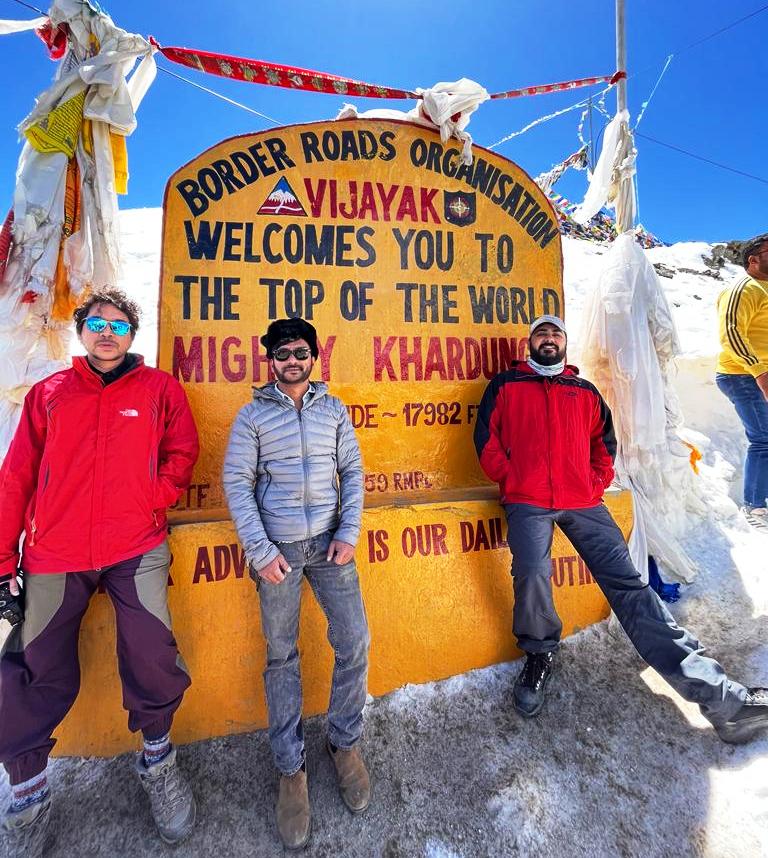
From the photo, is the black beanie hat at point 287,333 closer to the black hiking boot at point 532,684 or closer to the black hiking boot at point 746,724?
the black hiking boot at point 532,684

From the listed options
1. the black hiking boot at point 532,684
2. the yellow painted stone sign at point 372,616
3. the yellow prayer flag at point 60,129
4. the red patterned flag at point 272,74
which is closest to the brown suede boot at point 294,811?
the yellow painted stone sign at point 372,616

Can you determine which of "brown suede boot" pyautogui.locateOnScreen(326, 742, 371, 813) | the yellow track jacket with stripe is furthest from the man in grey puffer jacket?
the yellow track jacket with stripe

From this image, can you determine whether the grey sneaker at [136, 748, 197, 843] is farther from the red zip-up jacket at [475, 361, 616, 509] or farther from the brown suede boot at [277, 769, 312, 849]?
the red zip-up jacket at [475, 361, 616, 509]

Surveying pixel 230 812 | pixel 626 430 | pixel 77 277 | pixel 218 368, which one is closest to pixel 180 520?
pixel 218 368

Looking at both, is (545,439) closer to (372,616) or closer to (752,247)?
(372,616)

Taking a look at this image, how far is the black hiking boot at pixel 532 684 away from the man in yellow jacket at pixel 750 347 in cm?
283

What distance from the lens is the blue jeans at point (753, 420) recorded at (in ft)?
12.9

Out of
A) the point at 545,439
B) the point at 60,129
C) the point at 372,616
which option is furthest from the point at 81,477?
the point at 545,439

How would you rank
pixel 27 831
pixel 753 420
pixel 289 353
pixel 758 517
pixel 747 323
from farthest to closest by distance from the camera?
1. pixel 758 517
2. pixel 753 420
3. pixel 747 323
4. pixel 289 353
5. pixel 27 831

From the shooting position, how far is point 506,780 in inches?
91.4

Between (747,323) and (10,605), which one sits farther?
(747,323)

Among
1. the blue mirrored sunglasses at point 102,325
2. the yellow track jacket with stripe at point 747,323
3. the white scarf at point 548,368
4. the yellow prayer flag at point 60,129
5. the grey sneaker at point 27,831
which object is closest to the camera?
the grey sneaker at point 27,831

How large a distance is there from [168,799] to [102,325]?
222 cm

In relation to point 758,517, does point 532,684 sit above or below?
below
